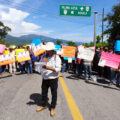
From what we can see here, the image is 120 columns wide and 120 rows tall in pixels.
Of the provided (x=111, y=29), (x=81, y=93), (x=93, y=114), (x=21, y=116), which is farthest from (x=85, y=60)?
(x=111, y=29)

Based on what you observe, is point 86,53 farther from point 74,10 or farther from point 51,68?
point 74,10

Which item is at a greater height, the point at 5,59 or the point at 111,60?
the point at 111,60

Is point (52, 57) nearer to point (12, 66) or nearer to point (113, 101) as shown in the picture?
point (113, 101)

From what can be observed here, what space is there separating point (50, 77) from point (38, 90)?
2.07 metres

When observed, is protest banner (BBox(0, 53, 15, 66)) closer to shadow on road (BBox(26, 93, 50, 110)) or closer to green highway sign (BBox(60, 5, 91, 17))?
shadow on road (BBox(26, 93, 50, 110))

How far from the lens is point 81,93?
196 inches

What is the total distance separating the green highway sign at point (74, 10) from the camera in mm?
11836

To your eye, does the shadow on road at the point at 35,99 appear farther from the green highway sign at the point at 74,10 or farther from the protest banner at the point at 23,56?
the green highway sign at the point at 74,10

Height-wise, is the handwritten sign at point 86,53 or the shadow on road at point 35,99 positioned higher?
the handwritten sign at point 86,53

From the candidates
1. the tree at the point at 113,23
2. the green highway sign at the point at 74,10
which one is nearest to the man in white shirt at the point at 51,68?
the green highway sign at the point at 74,10

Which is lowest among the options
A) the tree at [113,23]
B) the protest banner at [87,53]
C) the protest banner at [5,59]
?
the protest banner at [5,59]

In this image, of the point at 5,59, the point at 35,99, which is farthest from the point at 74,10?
the point at 35,99

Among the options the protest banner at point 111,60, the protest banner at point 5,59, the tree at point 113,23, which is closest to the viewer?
the protest banner at point 111,60

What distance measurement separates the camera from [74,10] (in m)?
11.9
